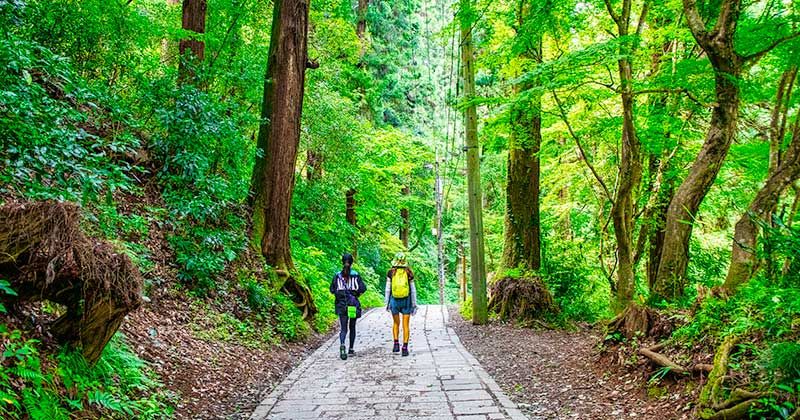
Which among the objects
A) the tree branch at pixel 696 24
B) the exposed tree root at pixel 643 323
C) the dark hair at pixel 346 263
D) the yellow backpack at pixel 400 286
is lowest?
the exposed tree root at pixel 643 323

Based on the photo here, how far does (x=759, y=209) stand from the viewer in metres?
5.69

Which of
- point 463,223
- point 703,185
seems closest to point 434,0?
point 463,223

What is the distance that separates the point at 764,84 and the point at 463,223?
19397 mm

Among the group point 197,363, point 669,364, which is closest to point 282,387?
point 197,363

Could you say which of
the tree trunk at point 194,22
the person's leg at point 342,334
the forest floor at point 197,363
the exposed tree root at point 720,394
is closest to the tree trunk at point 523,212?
the person's leg at point 342,334

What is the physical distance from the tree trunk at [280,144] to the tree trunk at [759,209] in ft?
25.7

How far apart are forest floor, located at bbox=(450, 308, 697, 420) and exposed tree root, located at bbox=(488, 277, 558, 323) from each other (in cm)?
201

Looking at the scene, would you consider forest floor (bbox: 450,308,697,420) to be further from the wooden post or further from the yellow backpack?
the wooden post

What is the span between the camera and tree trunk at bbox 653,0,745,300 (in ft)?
19.0

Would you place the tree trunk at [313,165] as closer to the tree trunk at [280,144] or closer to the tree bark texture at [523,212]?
the tree trunk at [280,144]

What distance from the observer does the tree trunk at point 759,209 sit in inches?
222

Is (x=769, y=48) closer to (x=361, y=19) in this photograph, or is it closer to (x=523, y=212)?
(x=523, y=212)

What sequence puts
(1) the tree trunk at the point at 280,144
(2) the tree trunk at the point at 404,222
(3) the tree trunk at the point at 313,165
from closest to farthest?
(1) the tree trunk at the point at 280,144 < (3) the tree trunk at the point at 313,165 < (2) the tree trunk at the point at 404,222

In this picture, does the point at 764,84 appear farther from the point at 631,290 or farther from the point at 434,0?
the point at 434,0
